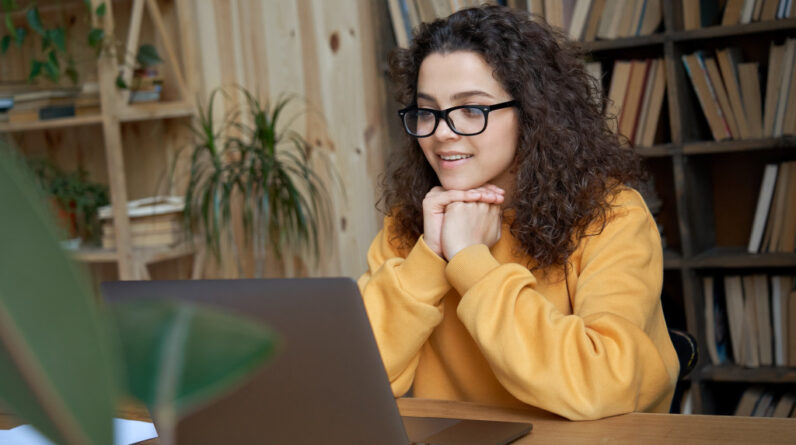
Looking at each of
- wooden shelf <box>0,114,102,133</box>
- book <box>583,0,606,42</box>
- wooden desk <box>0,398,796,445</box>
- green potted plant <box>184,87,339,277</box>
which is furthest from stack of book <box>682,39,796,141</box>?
wooden shelf <box>0,114,102,133</box>

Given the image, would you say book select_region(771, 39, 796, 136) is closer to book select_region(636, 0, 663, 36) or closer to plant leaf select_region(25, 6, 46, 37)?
book select_region(636, 0, 663, 36)

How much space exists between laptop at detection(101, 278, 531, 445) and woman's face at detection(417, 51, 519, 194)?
732 mm

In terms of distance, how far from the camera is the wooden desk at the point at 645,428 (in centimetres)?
100

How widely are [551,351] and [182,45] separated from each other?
2.29m

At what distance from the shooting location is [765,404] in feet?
8.70

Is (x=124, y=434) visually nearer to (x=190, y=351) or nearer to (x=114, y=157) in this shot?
(x=190, y=351)

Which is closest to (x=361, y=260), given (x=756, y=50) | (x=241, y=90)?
(x=241, y=90)

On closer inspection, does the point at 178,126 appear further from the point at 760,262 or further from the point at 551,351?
the point at 551,351

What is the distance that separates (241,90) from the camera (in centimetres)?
315

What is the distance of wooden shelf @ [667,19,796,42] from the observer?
2430mm

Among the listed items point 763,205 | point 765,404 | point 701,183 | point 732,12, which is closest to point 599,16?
point 732,12

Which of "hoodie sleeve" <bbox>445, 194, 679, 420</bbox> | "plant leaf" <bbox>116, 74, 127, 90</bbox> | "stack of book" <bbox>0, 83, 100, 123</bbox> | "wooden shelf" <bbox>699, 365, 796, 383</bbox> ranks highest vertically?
"plant leaf" <bbox>116, 74, 127, 90</bbox>

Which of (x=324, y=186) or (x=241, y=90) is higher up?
(x=241, y=90)

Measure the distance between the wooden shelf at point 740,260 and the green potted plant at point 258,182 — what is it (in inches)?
48.1
